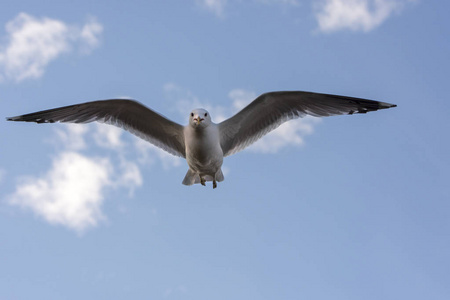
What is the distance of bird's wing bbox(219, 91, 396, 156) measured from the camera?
858 centimetres

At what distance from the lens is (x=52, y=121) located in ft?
29.0

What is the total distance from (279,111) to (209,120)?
1088 mm

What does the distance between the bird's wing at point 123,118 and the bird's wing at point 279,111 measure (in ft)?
2.42

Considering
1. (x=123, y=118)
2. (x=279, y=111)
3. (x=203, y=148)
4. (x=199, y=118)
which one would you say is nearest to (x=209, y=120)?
(x=199, y=118)

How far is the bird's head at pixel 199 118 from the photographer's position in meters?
8.08

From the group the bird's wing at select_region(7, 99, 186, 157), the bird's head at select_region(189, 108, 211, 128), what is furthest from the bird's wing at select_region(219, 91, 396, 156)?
the bird's wing at select_region(7, 99, 186, 157)

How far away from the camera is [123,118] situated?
8.91 meters

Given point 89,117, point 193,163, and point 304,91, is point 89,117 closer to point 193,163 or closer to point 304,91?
point 193,163

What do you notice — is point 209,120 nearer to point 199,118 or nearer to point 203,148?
point 199,118

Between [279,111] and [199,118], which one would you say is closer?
[199,118]

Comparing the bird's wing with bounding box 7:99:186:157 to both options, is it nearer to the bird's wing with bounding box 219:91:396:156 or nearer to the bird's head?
the bird's head

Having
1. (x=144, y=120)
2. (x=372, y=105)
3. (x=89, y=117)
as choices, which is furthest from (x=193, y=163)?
(x=372, y=105)

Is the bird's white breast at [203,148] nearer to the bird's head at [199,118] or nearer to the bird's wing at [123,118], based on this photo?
the bird's head at [199,118]

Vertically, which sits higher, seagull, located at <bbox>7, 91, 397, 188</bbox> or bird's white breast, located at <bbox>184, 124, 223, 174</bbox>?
seagull, located at <bbox>7, 91, 397, 188</bbox>
